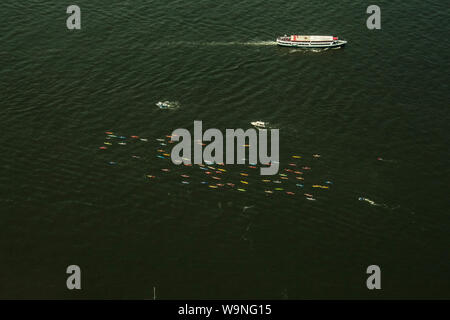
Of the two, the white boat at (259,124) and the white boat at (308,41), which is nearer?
the white boat at (259,124)

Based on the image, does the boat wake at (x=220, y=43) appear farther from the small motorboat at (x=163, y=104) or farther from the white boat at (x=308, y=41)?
the small motorboat at (x=163, y=104)

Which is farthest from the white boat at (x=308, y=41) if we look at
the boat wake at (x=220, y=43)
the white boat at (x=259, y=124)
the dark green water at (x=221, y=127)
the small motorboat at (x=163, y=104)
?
the small motorboat at (x=163, y=104)

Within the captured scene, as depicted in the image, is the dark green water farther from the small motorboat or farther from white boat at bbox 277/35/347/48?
white boat at bbox 277/35/347/48

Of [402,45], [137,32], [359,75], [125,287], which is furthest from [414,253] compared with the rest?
[137,32]

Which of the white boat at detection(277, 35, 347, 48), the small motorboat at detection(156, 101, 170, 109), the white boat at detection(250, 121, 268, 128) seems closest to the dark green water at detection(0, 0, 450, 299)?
the small motorboat at detection(156, 101, 170, 109)

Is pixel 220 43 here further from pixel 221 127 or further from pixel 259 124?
pixel 259 124

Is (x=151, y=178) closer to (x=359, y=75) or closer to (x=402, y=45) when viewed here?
(x=359, y=75)

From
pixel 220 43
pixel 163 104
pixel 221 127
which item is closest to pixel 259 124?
pixel 221 127

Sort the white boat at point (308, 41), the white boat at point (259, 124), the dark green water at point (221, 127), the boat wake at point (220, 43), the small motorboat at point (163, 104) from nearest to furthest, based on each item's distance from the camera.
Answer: the dark green water at point (221, 127)
the white boat at point (259, 124)
the small motorboat at point (163, 104)
the white boat at point (308, 41)
the boat wake at point (220, 43)
